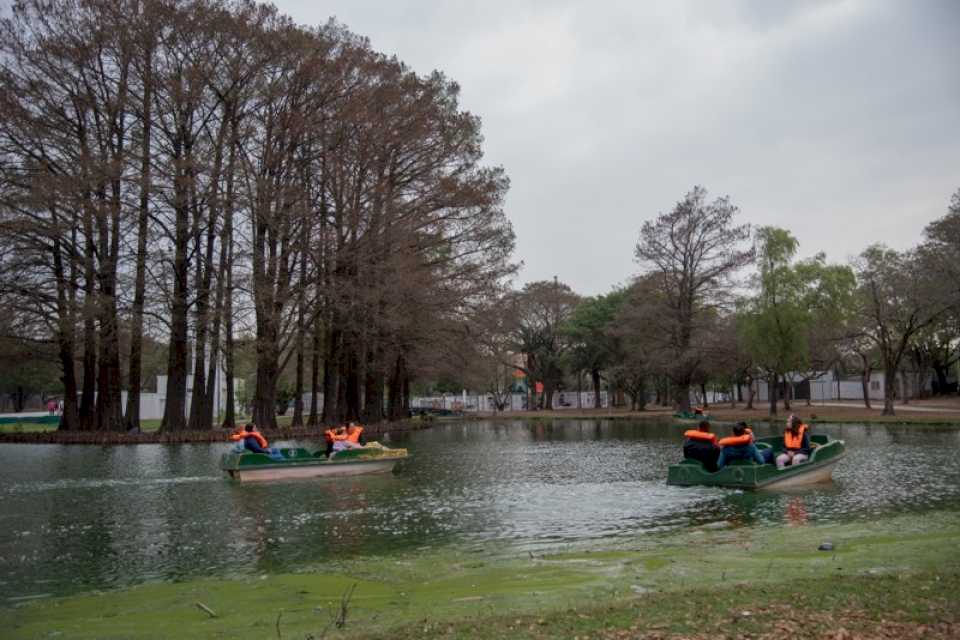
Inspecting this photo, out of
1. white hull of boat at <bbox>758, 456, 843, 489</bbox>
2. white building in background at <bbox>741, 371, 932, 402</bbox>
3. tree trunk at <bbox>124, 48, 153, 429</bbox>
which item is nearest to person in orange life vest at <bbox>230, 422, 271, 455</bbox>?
white hull of boat at <bbox>758, 456, 843, 489</bbox>

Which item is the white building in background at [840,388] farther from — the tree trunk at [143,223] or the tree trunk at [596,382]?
the tree trunk at [143,223]

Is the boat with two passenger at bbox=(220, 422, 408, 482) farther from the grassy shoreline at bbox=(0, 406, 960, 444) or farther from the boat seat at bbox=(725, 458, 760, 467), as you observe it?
the grassy shoreline at bbox=(0, 406, 960, 444)

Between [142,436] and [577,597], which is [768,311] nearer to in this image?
A: [142,436]

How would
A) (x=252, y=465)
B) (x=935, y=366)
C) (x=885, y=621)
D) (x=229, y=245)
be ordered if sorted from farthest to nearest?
1. (x=935, y=366)
2. (x=229, y=245)
3. (x=252, y=465)
4. (x=885, y=621)

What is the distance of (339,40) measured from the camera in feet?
146

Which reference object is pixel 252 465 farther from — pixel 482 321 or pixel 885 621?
pixel 482 321

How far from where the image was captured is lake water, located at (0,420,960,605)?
44.3ft

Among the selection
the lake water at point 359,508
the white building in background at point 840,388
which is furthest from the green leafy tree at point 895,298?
the white building in background at point 840,388

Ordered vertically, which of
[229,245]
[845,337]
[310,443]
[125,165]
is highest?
[125,165]

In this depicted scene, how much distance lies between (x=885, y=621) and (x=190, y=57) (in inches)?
1627

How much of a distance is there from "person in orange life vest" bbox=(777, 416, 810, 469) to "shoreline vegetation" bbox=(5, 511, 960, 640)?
8557 millimetres

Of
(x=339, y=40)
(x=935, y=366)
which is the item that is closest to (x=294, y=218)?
(x=339, y=40)

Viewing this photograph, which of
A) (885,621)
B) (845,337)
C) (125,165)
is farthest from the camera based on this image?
(845,337)

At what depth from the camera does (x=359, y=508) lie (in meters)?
18.9
